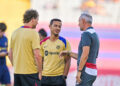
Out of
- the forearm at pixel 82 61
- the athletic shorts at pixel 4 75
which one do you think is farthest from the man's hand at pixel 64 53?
the athletic shorts at pixel 4 75

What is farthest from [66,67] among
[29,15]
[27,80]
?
[29,15]

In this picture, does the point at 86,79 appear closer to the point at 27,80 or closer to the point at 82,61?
the point at 82,61

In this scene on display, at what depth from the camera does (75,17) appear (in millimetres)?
13734

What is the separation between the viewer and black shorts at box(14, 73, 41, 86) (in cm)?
482

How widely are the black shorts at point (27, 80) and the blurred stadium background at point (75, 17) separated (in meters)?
8.36

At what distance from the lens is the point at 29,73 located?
480 cm

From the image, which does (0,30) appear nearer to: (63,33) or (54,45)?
(54,45)

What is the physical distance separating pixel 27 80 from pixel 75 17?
9125 mm

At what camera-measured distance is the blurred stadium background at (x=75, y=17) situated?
13.2 m

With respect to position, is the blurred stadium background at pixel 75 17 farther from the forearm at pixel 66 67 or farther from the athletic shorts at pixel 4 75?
the forearm at pixel 66 67

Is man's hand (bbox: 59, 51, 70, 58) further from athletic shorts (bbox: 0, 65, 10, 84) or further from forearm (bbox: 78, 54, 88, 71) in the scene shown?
athletic shorts (bbox: 0, 65, 10, 84)

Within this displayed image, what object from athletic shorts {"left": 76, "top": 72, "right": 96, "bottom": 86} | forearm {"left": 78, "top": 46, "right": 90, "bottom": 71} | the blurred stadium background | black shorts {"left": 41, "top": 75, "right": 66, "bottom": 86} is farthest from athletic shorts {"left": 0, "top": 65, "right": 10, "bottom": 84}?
the blurred stadium background

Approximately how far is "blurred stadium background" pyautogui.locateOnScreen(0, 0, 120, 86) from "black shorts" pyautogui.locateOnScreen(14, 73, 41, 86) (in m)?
8.36

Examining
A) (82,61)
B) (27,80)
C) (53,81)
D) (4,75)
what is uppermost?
(82,61)
